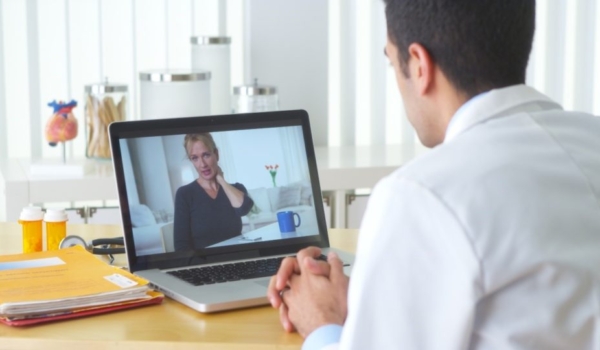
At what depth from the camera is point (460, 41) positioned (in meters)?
1.17

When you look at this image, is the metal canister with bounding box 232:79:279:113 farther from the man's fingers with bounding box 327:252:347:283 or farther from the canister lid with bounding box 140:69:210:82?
the man's fingers with bounding box 327:252:347:283

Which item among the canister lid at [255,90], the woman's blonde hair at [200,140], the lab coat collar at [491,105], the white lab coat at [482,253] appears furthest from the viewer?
the canister lid at [255,90]

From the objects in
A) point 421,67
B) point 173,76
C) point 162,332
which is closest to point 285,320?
point 162,332

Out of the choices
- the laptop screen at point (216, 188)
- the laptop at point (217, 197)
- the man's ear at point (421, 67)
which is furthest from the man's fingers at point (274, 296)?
the man's ear at point (421, 67)

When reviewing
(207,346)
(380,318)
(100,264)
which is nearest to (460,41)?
(380,318)

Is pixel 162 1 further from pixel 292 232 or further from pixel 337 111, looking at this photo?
pixel 292 232

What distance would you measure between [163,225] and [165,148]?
0.14 m

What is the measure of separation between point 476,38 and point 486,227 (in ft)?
0.88

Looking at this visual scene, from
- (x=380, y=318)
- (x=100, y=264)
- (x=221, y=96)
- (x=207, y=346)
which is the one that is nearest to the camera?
(x=380, y=318)

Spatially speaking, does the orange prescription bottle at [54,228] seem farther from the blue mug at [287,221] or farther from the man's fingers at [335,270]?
the man's fingers at [335,270]

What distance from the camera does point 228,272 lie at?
167 cm

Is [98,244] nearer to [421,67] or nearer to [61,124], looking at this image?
[421,67]

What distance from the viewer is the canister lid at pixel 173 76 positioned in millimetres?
3078

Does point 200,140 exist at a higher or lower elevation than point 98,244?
higher
